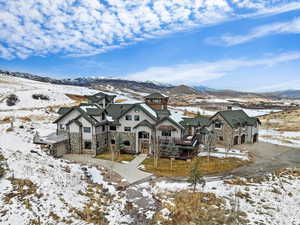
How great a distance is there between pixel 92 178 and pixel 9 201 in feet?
29.6

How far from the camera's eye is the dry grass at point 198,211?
45.7ft

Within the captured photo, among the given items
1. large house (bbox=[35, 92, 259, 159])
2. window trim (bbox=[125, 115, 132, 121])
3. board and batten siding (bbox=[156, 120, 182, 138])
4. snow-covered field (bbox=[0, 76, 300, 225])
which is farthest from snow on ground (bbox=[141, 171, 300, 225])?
window trim (bbox=[125, 115, 132, 121])

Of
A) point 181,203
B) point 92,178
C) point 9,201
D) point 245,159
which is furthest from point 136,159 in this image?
point 9,201

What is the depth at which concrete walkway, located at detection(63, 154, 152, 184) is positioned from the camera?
22062 millimetres

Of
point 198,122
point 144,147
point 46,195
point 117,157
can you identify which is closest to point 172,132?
point 144,147

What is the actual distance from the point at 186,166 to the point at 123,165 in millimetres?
8059

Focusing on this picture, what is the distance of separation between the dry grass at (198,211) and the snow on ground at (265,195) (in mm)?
658

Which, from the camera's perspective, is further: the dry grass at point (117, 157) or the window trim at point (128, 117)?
the window trim at point (128, 117)

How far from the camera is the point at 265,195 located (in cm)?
1812

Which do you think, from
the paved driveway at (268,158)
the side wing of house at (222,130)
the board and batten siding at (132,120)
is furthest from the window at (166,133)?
the side wing of house at (222,130)

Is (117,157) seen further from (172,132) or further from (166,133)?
(172,132)

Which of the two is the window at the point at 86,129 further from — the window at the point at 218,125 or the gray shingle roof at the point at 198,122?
the window at the point at 218,125

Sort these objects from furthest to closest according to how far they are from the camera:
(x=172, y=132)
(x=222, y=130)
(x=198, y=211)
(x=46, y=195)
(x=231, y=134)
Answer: (x=222, y=130), (x=231, y=134), (x=172, y=132), (x=198, y=211), (x=46, y=195)

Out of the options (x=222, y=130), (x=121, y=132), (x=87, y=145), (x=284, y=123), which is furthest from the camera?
(x=284, y=123)
